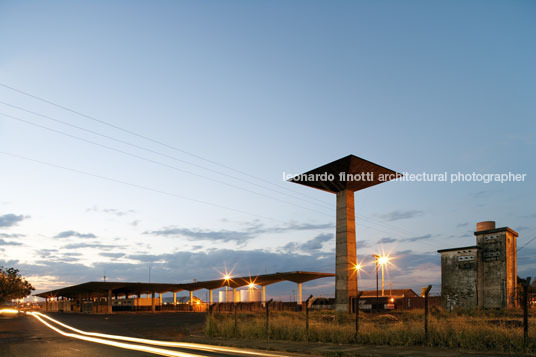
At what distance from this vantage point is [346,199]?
40.6 meters

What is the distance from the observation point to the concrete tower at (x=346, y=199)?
38688 mm

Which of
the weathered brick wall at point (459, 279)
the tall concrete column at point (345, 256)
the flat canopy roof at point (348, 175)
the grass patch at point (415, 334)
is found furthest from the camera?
the flat canopy roof at point (348, 175)

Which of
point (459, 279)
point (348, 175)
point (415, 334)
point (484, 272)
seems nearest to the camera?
point (415, 334)

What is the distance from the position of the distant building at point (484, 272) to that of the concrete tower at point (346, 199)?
8.45 m

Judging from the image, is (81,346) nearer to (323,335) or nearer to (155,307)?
(323,335)

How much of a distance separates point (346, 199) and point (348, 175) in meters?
2.46

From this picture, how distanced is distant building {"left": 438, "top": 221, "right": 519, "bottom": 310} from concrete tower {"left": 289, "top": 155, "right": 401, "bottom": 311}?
27.7 feet

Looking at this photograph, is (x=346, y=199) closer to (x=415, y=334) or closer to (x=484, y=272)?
A: (x=484, y=272)

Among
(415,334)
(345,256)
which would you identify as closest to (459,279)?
(345,256)

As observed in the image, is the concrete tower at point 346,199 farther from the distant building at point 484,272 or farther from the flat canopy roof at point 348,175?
the distant building at point 484,272

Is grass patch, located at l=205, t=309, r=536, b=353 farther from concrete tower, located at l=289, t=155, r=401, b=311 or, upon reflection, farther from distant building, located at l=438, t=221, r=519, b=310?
distant building, located at l=438, t=221, r=519, b=310

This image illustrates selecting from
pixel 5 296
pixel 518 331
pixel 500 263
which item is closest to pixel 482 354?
pixel 518 331

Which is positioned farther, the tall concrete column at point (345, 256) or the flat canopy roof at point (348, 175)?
the flat canopy roof at point (348, 175)

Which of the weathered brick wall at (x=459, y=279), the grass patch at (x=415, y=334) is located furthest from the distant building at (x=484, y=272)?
the grass patch at (x=415, y=334)
